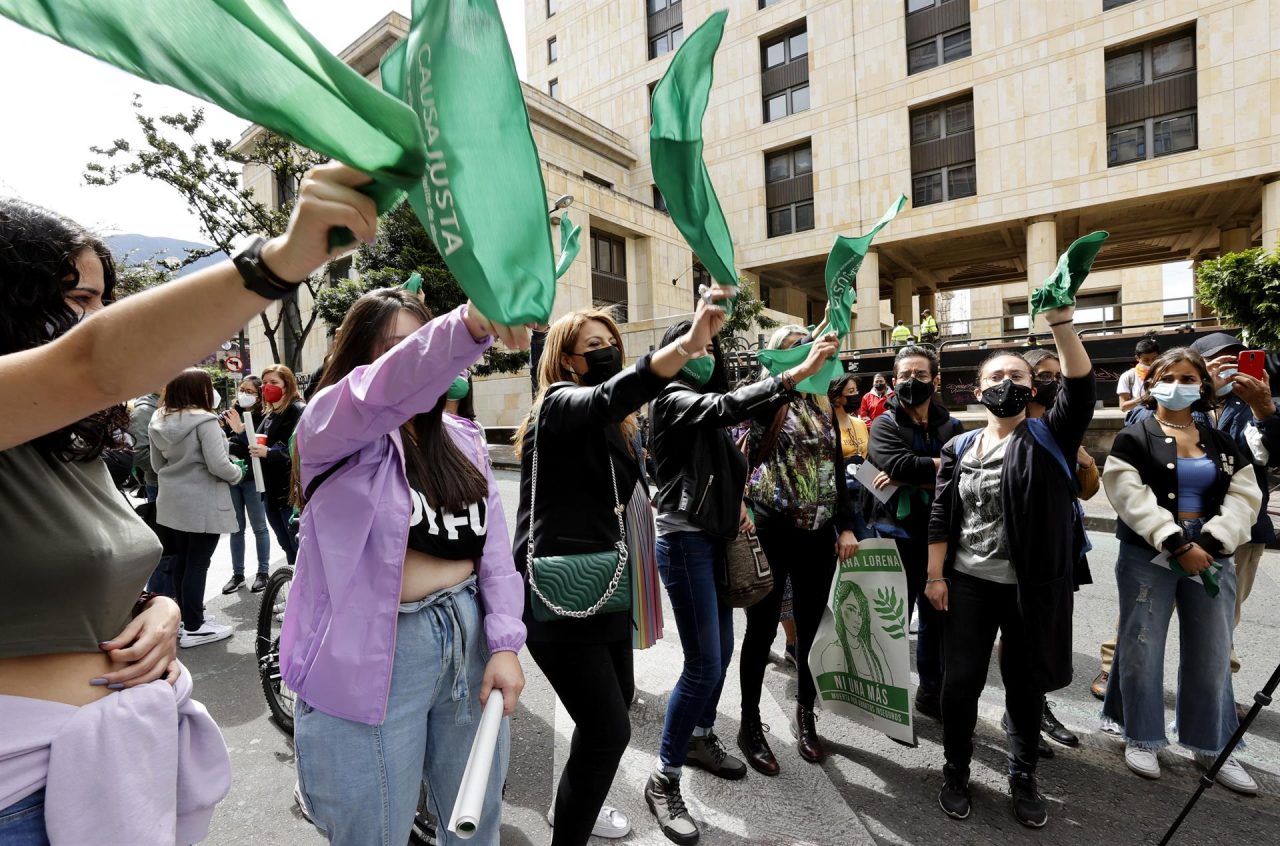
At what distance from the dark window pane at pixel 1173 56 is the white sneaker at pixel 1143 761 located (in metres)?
26.6

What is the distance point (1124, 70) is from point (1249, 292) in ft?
59.9

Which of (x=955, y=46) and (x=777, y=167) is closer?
(x=955, y=46)

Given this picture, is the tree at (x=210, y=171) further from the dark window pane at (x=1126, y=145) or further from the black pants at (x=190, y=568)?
the dark window pane at (x=1126, y=145)

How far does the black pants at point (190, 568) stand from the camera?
4840 millimetres

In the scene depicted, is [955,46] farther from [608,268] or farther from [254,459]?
[254,459]

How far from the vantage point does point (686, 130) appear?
1.53 meters

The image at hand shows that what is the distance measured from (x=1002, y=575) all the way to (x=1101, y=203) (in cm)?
2544

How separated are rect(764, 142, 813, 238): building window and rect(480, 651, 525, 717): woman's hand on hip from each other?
29.6 meters

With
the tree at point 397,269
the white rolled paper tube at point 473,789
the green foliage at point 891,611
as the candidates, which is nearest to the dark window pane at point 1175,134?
the tree at point 397,269

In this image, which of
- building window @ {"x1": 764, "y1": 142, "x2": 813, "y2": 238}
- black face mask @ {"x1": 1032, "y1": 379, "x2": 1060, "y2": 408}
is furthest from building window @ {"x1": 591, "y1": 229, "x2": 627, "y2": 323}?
black face mask @ {"x1": 1032, "y1": 379, "x2": 1060, "y2": 408}

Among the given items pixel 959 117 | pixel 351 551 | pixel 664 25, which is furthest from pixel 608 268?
pixel 351 551

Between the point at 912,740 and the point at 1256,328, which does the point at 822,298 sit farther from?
the point at 912,740

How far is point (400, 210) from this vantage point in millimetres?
16344

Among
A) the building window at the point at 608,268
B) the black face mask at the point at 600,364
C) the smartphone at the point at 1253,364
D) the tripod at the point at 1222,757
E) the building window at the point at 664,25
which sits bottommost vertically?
the tripod at the point at 1222,757
